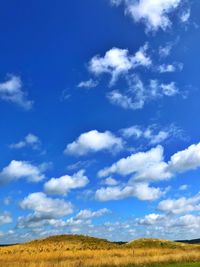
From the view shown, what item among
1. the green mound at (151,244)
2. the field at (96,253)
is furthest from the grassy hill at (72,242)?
the green mound at (151,244)

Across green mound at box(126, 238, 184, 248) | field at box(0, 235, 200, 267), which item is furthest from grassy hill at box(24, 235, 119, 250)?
green mound at box(126, 238, 184, 248)

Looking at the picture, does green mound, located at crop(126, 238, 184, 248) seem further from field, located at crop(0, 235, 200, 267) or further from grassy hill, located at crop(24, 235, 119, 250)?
grassy hill, located at crop(24, 235, 119, 250)

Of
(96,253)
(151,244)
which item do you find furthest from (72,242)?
(96,253)

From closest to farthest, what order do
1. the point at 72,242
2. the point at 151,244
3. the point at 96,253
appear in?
1. the point at 96,253
2. the point at 151,244
3. the point at 72,242

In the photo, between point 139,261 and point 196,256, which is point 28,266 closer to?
point 139,261

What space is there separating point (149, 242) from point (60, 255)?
38.3 m

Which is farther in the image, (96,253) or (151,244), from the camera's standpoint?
(151,244)

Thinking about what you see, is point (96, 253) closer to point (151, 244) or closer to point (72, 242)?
point (151, 244)

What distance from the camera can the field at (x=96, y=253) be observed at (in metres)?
48.5

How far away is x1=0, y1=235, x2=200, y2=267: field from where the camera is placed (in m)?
48.5

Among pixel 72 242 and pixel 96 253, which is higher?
pixel 72 242

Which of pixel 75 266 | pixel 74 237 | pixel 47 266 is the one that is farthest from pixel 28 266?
pixel 74 237

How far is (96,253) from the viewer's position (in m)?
71.0

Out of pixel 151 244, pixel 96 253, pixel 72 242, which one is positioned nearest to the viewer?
pixel 96 253
